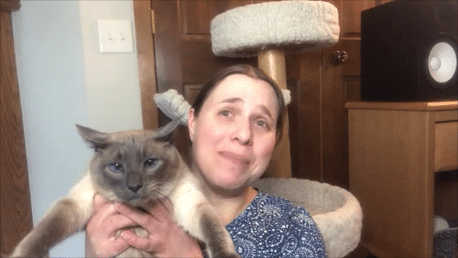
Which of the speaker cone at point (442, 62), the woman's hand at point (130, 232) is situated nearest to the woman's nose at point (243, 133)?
the woman's hand at point (130, 232)

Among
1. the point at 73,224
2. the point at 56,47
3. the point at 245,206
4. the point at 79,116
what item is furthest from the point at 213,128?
the point at 56,47

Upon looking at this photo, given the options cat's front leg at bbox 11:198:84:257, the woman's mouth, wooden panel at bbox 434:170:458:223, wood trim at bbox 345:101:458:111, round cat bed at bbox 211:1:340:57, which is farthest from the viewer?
wooden panel at bbox 434:170:458:223

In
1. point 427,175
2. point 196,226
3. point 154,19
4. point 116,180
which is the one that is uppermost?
point 154,19

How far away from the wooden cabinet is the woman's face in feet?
2.64

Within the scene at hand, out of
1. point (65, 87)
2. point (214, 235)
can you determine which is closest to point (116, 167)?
point (214, 235)

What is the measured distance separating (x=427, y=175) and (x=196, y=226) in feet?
3.74

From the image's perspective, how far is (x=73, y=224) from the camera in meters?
0.86

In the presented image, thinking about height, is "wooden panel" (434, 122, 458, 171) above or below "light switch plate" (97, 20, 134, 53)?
below

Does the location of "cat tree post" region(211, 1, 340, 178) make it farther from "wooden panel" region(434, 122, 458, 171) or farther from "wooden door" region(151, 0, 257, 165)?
"wooden panel" region(434, 122, 458, 171)

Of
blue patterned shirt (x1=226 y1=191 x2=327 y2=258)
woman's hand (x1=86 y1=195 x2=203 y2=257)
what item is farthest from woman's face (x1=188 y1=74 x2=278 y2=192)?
woman's hand (x1=86 y1=195 x2=203 y2=257)

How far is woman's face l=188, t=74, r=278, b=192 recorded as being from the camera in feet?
3.44

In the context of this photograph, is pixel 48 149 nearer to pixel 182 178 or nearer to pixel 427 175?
pixel 182 178

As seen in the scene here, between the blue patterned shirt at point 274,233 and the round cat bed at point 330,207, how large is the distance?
Answer: 0.35ft

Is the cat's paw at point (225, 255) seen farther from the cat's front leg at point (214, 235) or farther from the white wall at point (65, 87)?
the white wall at point (65, 87)
